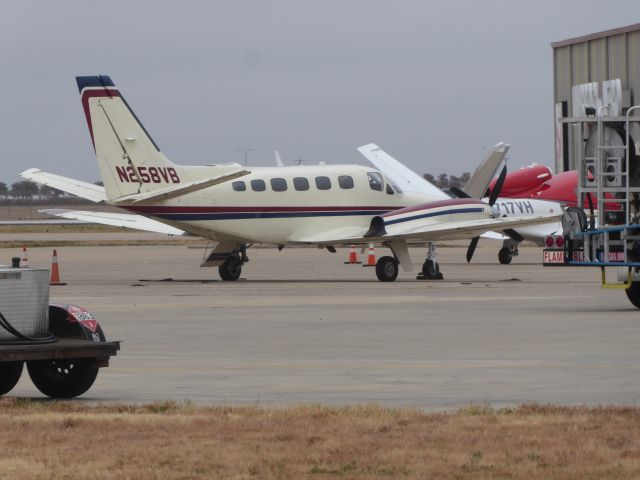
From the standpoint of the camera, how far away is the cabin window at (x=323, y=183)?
38.0m

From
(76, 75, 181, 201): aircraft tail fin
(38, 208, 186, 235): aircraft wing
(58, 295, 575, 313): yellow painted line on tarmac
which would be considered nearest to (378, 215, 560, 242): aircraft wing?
(76, 75, 181, 201): aircraft tail fin

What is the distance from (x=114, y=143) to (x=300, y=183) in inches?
190

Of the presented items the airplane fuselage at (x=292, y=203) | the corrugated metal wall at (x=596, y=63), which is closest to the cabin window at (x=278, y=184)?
the airplane fuselage at (x=292, y=203)

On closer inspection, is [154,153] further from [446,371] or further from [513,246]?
[446,371]

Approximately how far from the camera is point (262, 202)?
37.5 m

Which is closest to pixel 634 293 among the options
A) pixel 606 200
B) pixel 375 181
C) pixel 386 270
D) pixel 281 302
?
pixel 606 200

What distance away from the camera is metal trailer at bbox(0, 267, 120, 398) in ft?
45.5

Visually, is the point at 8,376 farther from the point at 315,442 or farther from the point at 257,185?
the point at 257,185

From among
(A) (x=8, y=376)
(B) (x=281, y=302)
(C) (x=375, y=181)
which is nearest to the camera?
(A) (x=8, y=376)

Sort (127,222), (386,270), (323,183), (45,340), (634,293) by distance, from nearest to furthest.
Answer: (45,340) < (634,293) < (386,270) < (323,183) < (127,222)

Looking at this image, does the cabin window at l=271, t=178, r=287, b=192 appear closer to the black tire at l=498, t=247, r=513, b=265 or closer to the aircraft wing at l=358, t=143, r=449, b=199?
the aircraft wing at l=358, t=143, r=449, b=199

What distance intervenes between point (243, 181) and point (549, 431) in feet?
86.7

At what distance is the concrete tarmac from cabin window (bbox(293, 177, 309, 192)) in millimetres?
2308

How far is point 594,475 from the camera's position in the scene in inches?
378
